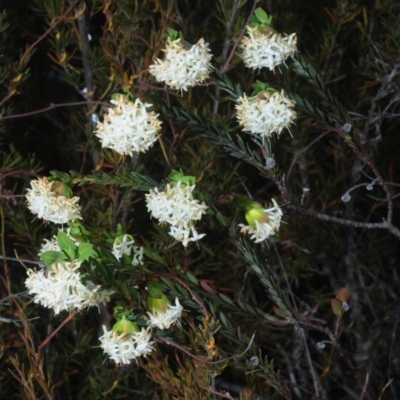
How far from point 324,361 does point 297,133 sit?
35cm

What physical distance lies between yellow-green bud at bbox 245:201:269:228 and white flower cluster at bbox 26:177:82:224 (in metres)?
0.15

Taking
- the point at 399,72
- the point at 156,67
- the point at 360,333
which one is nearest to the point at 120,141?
the point at 156,67

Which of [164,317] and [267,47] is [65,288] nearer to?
[164,317]

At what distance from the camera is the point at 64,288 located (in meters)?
0.45

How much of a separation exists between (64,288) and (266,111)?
0.70 feet

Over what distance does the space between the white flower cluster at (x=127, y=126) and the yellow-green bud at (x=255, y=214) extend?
101mm

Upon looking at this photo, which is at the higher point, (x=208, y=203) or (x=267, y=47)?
(x=267, y=47)

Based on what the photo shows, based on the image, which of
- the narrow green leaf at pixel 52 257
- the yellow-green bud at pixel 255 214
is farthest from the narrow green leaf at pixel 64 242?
the yellow-green bud at pixel 255 214

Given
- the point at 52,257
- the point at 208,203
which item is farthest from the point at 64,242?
the point at 208,203

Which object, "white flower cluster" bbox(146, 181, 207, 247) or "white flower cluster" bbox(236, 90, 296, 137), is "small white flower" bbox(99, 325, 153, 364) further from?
"white flower cluster" bbox(236, 90, 296, 137)

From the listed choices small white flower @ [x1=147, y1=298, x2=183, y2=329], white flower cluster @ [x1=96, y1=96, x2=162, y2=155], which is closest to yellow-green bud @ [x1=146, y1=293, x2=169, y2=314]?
small white flower @ [x1=147, y1=298, x2=183, y2=329]

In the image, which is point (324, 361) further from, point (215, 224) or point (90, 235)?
point (90, 235)

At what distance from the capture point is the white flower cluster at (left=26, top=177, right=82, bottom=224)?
0.52 metres

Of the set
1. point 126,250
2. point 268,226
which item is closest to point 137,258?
point 126,250
